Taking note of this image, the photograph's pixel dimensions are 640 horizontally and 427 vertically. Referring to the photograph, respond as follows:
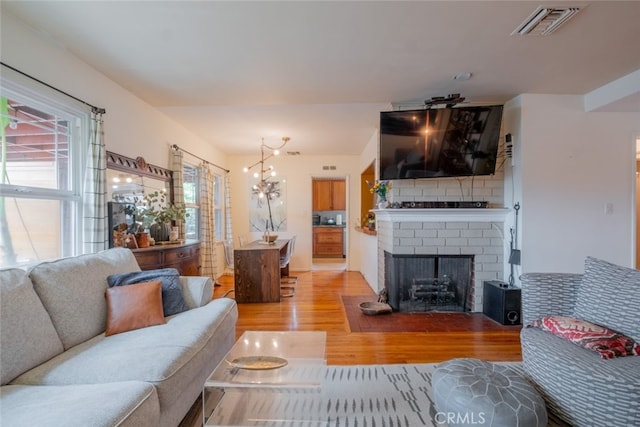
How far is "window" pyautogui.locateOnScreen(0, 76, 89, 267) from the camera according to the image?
6.82 ft

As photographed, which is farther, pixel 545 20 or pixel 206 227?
pixel 206 227

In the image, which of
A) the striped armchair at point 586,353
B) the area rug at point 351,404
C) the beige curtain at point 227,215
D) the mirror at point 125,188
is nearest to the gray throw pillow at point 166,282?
Result: the area rug at point 351,404

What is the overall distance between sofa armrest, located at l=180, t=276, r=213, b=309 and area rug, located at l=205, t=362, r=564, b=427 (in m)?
0.81

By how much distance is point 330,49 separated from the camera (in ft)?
8.05

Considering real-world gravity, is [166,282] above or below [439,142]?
below

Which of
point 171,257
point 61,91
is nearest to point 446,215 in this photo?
point 171,257

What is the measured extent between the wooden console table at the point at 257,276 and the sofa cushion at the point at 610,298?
3233mm

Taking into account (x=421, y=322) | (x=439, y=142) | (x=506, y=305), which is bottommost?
(x=421, y=322)

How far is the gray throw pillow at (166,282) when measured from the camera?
2.12 m

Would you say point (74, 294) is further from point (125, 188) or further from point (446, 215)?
point (446, 215)

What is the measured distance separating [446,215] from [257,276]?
258cm

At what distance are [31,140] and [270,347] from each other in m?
2.29

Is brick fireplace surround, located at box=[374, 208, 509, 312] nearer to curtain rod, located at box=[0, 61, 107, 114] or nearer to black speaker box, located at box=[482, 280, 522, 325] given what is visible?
black speaker box, located at box=[482, 280, 522, 325]

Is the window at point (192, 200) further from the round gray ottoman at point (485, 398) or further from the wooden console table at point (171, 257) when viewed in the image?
the round gray ottoman at point (485, 398)
